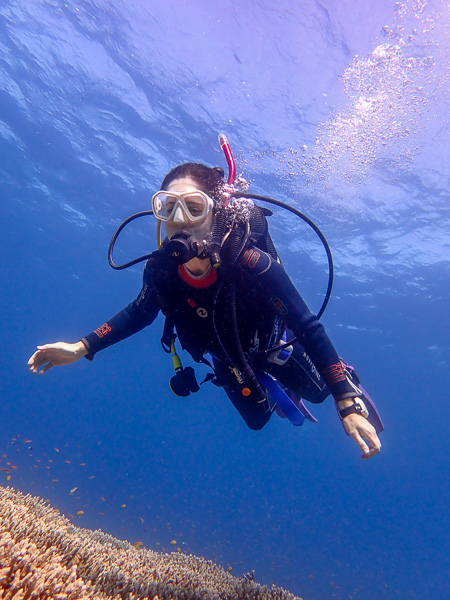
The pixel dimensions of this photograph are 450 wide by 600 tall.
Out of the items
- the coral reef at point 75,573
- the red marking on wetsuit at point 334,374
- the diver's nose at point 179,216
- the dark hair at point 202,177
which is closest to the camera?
the coral reef at point 75,573

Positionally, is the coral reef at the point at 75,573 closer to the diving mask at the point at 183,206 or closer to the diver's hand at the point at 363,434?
the diver's hand at the point at 363,434

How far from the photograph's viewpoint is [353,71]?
1223cm

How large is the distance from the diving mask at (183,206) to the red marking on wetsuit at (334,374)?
2147 mm

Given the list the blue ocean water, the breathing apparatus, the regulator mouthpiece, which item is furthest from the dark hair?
the blue ocean water

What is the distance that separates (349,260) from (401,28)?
45.6 ft

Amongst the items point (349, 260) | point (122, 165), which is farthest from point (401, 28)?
point (122, 165)

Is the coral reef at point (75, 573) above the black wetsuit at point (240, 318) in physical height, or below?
below

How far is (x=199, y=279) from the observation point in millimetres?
4395

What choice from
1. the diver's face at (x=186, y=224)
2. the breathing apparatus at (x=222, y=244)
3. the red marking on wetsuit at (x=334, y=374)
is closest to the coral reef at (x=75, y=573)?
the breathing apparatus at (x=222, y=244)

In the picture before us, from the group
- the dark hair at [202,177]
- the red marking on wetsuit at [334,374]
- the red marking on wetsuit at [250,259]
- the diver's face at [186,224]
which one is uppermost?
the dark hair at [202,177]

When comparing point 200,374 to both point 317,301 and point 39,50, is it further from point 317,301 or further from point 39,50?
point 39,50

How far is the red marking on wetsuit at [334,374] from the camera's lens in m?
3.59

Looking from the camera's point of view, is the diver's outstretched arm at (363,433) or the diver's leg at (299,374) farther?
the diver's leg at (299,374)

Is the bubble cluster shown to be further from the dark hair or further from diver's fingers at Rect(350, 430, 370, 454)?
diver's fingers at Rect(350, 430, 370, 454)
